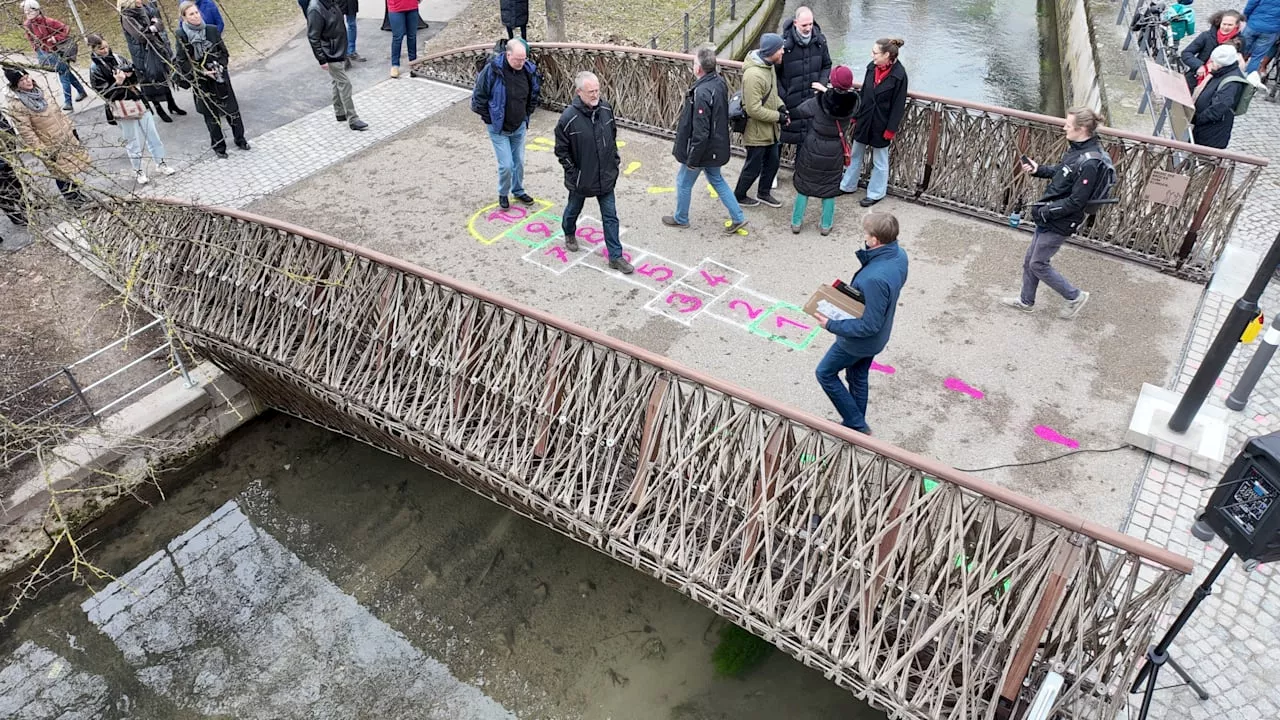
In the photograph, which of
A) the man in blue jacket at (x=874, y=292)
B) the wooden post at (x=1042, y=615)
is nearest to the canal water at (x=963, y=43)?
the man in blue jacket at (x=874, y=292)

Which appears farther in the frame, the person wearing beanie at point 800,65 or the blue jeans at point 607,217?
the person wearing beanie at point 800,65

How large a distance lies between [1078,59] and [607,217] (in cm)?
1144

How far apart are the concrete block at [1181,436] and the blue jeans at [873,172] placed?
352cm

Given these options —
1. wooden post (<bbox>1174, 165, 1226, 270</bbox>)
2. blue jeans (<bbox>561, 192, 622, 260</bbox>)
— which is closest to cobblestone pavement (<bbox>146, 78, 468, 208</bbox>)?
blue jeans (<bbox>561, 192, 622, 260</bbox>)

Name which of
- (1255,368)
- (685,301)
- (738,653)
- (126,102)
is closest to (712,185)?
(685,301)

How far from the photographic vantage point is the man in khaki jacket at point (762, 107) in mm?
7746

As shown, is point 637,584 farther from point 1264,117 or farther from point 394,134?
point 1264,117

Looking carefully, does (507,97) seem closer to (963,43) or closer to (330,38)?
(330,38)

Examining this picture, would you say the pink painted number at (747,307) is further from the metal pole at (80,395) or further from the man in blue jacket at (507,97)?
the metal pole at (80,395)

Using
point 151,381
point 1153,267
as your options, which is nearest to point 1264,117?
point 1153,267

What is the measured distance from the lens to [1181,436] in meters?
5.74

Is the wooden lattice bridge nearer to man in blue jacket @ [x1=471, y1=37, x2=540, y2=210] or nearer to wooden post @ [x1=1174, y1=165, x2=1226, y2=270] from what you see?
wooden post @ [x1=1174, y1=165, x2=1226, y2=270]

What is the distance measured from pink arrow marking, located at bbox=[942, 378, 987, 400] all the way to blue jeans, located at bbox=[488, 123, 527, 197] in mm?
4857

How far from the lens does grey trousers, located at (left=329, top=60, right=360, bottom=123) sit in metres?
10.6
